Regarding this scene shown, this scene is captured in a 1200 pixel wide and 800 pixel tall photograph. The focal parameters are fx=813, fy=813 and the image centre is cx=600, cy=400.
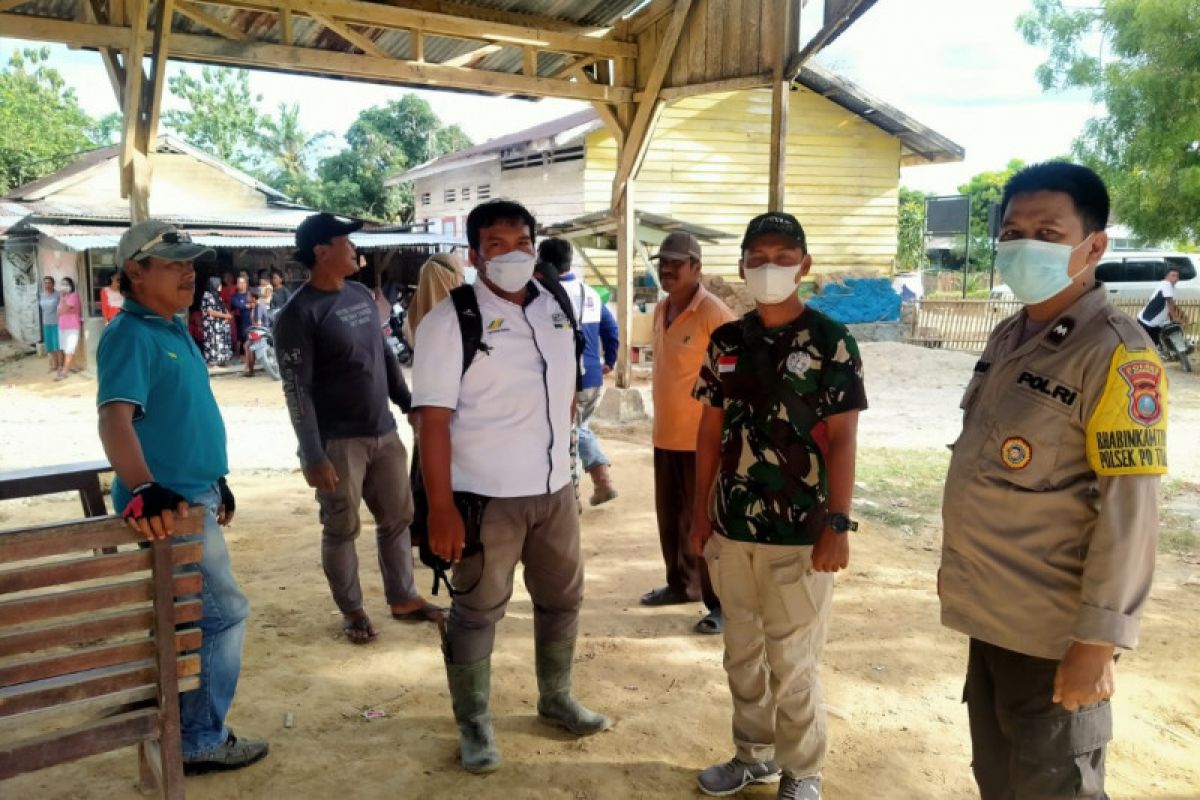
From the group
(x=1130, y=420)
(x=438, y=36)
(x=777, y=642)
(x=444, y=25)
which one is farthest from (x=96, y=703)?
(x=438, y=36)

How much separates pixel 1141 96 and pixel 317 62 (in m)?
15.4

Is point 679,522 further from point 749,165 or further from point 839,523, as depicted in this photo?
point 749,165

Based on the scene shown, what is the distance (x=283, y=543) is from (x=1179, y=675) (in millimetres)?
4919

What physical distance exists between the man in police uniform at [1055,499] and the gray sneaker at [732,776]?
2.63 ft

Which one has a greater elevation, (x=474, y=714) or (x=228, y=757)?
(x=474, y=714)

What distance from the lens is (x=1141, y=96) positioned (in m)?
15.2

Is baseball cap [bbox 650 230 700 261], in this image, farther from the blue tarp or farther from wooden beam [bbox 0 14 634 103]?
the blue tarp

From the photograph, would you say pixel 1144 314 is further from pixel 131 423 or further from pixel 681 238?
pixel 131 423

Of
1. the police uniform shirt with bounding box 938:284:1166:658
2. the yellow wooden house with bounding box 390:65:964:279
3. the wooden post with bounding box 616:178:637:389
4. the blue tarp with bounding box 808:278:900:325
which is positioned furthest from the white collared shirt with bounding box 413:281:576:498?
the blue tarp with bounding box 808:278:900:325

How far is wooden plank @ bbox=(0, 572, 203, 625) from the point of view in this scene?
1983 mm

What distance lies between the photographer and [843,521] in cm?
243

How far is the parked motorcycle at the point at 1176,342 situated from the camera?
13.6 metres

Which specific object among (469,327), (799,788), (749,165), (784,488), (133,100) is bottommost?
(799,788)

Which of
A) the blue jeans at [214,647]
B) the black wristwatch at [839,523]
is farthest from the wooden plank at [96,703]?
the black wristwatch at [839,523]
